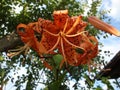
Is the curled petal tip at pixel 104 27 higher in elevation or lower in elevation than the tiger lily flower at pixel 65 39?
Result: higher

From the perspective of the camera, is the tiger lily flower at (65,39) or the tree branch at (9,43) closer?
the tiger lily flower at (65,39)

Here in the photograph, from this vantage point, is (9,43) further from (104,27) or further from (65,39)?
(104,27)

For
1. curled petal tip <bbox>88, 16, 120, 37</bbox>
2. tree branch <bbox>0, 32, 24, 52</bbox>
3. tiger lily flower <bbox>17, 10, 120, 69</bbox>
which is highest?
curled petal tip <bbox>88, 16, 120, 37</bbox>

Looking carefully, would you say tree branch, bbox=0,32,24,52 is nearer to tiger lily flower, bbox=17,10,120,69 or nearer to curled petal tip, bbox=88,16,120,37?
tiger lily flower, bbox=17,10,120,69

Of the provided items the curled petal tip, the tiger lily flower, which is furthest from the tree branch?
the curled petal tip

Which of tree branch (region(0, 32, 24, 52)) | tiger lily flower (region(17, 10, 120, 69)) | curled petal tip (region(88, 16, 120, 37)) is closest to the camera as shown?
curled petal tip (region(88, 16, 120, 37))

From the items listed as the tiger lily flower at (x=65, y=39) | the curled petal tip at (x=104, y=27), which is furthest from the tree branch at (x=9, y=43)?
the curled petal tip at (x=104, y=27)

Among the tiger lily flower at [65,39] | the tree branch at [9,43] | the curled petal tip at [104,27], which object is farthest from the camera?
the tree branch at [9,43]

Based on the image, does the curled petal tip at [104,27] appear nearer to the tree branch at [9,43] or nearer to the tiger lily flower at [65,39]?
the tiger lily flower at [65,39]

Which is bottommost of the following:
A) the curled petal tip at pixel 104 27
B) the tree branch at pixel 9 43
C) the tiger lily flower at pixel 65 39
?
the tree branch at pixel 9 43

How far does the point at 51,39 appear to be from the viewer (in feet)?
4.78

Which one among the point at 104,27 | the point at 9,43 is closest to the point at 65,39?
the point at 104,27

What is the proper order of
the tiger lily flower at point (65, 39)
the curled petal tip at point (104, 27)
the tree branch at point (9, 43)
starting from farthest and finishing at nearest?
the tree branch at point (9, 43) < the tiger lily flower at point (65, 39) < the curled petal tip at point (104, 27)

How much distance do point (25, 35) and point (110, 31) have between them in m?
0.56
